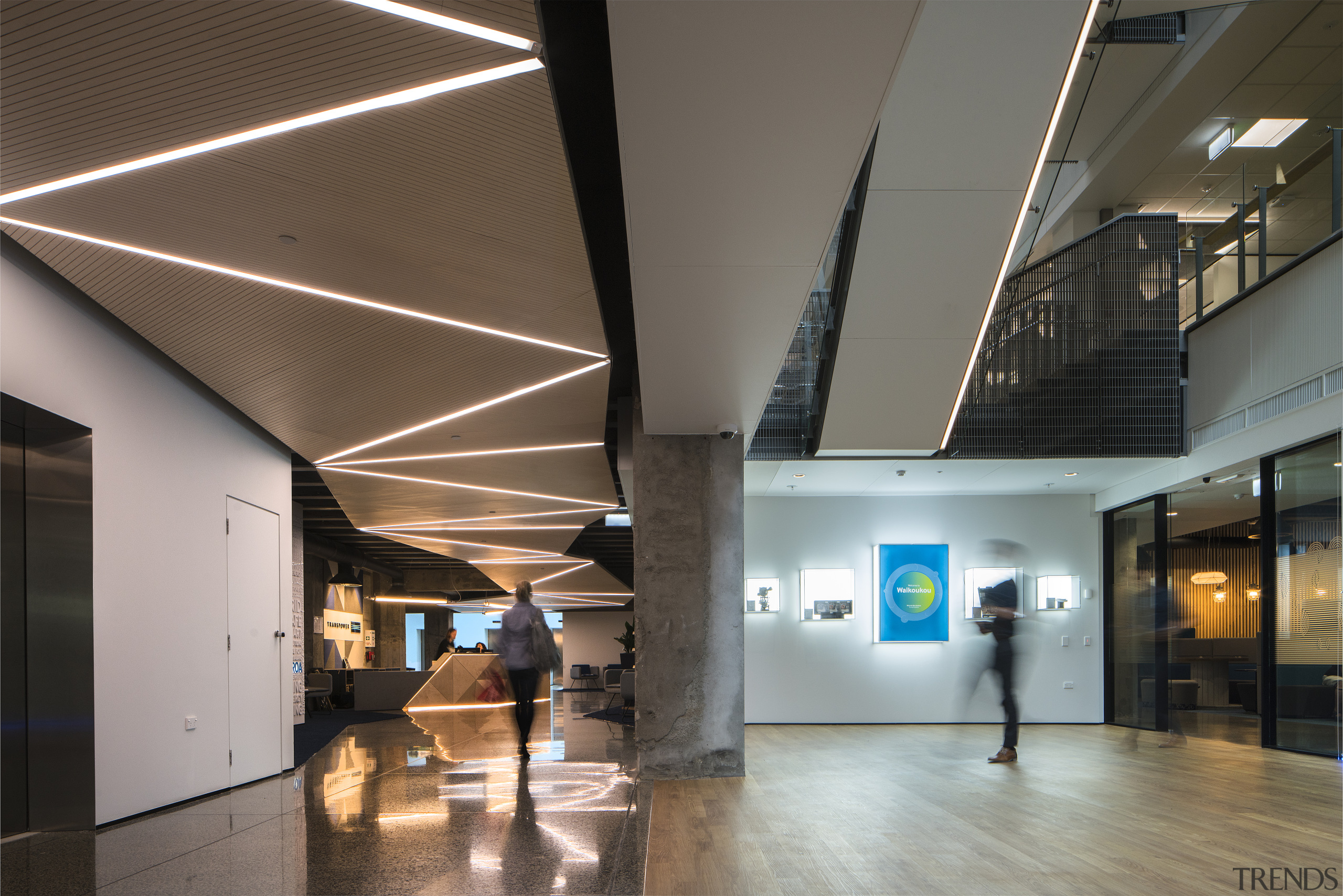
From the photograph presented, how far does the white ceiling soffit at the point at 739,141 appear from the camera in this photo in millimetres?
2754

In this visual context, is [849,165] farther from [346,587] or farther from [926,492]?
[346,587]

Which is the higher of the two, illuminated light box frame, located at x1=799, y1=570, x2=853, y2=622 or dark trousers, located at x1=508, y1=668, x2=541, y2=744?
illuminated light box frame, located at x1=799, y1=570, x2=853, y2=622

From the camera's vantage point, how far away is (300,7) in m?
3.12

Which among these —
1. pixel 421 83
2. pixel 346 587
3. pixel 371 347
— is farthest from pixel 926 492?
pixel 346 587

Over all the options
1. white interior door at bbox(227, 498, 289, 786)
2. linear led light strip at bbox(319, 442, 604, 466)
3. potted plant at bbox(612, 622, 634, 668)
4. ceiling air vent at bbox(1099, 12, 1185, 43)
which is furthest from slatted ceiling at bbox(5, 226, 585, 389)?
potted plant at bbox(612, 622, 634, 668)

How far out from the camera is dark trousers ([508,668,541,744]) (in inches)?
357

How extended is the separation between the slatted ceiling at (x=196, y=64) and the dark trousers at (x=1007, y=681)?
6.50 meters

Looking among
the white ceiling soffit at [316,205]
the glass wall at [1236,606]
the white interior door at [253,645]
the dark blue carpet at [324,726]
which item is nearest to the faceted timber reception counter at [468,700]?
the dark blue carpet at [324,726]

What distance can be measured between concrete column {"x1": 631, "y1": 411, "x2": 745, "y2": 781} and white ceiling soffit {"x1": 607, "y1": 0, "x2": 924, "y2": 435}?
107 inches

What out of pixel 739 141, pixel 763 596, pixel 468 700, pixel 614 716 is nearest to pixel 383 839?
pixel 739 141

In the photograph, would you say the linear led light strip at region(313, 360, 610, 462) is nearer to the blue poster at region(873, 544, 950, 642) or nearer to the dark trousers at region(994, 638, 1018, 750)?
the dark trousers at region(994, 638, 1018, 750)

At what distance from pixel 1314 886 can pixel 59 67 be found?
5.85 metres

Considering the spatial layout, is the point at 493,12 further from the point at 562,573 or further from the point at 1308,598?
the point at 562,573

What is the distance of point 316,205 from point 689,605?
4.48m
